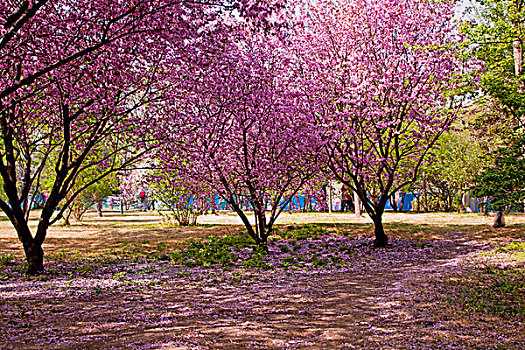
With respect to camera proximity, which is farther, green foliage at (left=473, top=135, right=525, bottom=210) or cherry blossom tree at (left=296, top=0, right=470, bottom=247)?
cherry blossom tree at (left=296, top=0, right=470, bottom=247)

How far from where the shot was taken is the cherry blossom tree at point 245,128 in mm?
11789

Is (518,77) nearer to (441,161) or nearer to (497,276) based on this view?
(497,276)

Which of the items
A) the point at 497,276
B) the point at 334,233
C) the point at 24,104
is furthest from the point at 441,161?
the point at 24,104

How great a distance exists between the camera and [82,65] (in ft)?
31.9

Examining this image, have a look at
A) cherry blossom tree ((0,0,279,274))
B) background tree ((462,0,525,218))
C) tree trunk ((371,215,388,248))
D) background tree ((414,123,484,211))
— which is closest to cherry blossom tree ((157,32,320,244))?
cherry blossom tree ((0,0,279,274))

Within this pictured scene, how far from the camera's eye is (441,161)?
3447 cm

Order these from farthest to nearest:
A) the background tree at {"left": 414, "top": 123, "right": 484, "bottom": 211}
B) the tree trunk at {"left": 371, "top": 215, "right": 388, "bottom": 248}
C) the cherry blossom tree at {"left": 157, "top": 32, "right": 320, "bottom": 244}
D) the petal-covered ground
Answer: the background tree at {"left": 414, "top": 123, "right": 484, "bottom": 211}
the tree trunk at {"left": 371, "top": 215, "right": 388, "bottom": 248}
the cherry blossom tree at {"left": 157, "top": 32, "right": 320, "bottom": 244}
the petal-covered ground

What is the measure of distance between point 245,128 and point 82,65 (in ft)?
17.0

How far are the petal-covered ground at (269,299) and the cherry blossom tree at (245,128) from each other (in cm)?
261

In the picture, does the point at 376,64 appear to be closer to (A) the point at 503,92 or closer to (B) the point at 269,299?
(A) the point at 503,92

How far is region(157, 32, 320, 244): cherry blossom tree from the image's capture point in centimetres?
1179

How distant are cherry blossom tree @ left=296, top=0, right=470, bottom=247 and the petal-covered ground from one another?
15.2 feet

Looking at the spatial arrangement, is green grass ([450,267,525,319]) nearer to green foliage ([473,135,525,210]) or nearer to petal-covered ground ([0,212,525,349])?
petal-covered ground ([0,212,525,349])

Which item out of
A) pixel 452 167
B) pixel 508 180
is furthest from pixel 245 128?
pixel 452 167
